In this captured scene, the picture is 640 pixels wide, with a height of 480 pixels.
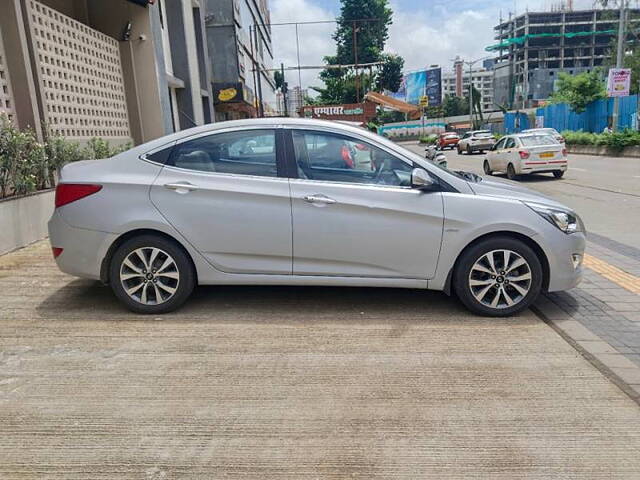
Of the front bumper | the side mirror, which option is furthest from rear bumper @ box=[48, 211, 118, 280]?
the front bumper

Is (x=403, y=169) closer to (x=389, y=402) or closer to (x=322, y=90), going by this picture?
(x=389, y=402)

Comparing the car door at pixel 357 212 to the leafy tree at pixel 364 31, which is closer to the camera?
the car door at pixel 357 212

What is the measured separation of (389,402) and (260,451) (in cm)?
88

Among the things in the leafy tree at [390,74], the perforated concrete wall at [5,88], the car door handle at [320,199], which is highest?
the leafy tree at [390,74]

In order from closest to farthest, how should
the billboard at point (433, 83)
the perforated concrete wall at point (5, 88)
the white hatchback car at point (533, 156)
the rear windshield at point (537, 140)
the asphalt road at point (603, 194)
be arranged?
1. the perforated concrete wall at point (5, 88)
2. the asphalt road at point (603, 194)
3. the white hatchback car at point (533, 156)
4. the rear windshield at point (537, 140)
5. the billboard at point (433, 83)

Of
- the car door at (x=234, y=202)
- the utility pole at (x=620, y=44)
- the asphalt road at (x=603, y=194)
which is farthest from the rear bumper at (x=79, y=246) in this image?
the utility pole at (x=620, y=44)

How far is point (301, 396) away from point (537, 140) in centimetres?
1570

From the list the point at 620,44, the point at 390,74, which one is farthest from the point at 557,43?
the point at 620,44

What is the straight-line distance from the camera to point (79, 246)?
456 cm

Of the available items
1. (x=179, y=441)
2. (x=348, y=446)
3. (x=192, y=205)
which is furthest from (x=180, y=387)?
(x=192, y=205)

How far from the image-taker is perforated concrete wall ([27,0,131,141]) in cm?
912

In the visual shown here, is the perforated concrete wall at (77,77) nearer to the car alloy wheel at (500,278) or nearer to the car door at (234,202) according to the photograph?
the car door at (234,202)

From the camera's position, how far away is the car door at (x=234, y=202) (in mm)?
4484

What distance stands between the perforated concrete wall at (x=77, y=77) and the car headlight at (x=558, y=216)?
7.35 m
